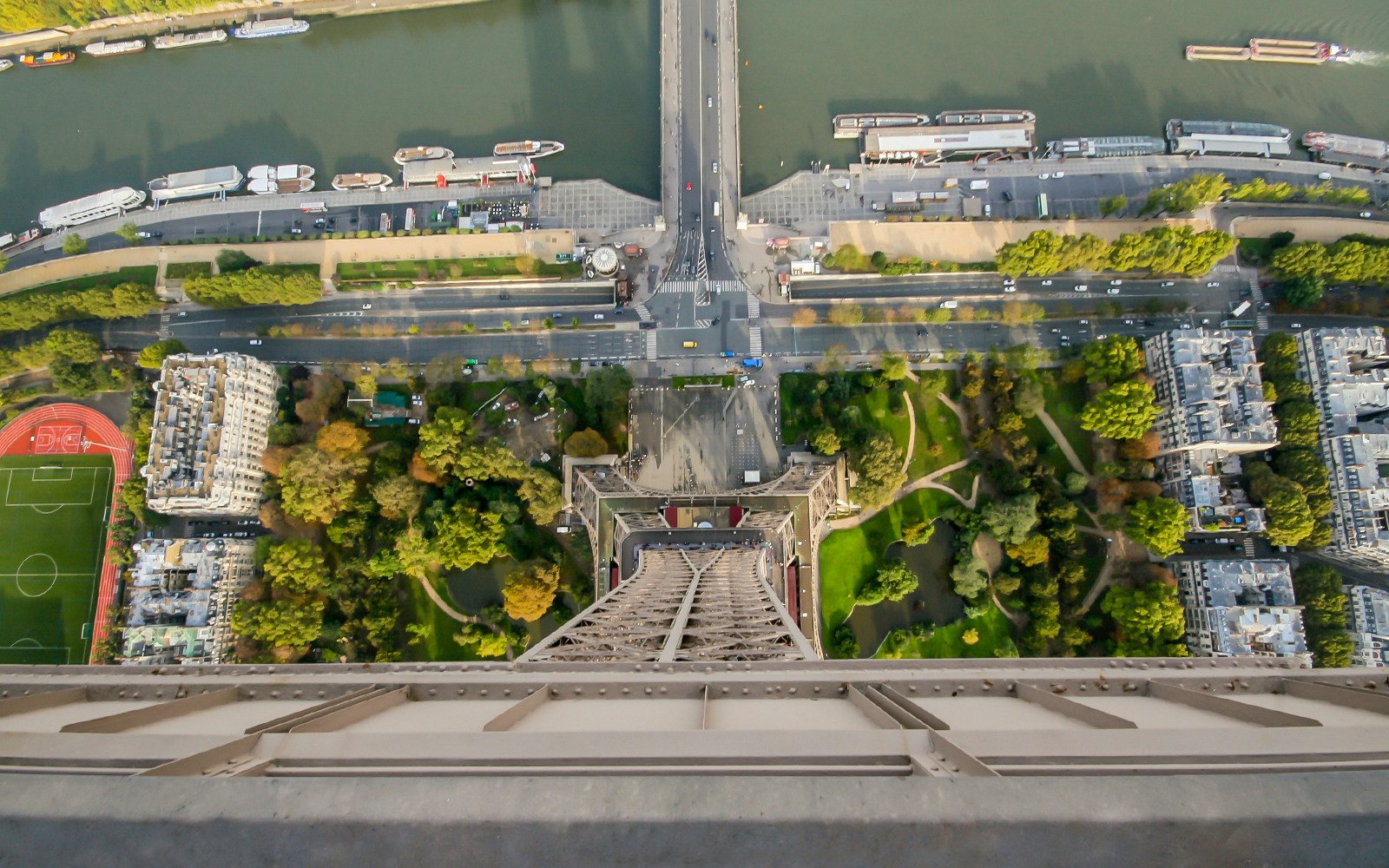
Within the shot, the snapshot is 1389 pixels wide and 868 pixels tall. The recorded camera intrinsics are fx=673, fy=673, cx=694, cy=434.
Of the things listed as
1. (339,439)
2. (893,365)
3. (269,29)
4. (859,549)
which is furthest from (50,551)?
(893,365)

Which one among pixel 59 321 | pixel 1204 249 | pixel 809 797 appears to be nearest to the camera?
pixel 809 797

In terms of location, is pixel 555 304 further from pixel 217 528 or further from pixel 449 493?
pixel 217 528

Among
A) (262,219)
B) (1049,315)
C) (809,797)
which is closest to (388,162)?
(262,219)

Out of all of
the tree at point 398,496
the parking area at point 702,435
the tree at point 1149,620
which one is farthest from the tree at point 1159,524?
the tree at point 398,496

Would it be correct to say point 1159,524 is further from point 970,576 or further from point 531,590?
point 531,590

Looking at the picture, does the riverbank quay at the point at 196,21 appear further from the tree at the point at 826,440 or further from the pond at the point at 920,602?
the pond at the point at 920,602

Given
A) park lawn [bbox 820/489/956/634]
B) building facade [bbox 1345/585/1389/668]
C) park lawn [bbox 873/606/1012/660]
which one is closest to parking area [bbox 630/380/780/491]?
park lawn [bbox 820/489/956/634]

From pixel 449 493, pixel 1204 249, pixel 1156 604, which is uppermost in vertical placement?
pixel 1204 249

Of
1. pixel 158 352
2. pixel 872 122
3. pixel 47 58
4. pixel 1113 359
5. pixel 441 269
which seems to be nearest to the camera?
pixel 1113 359
